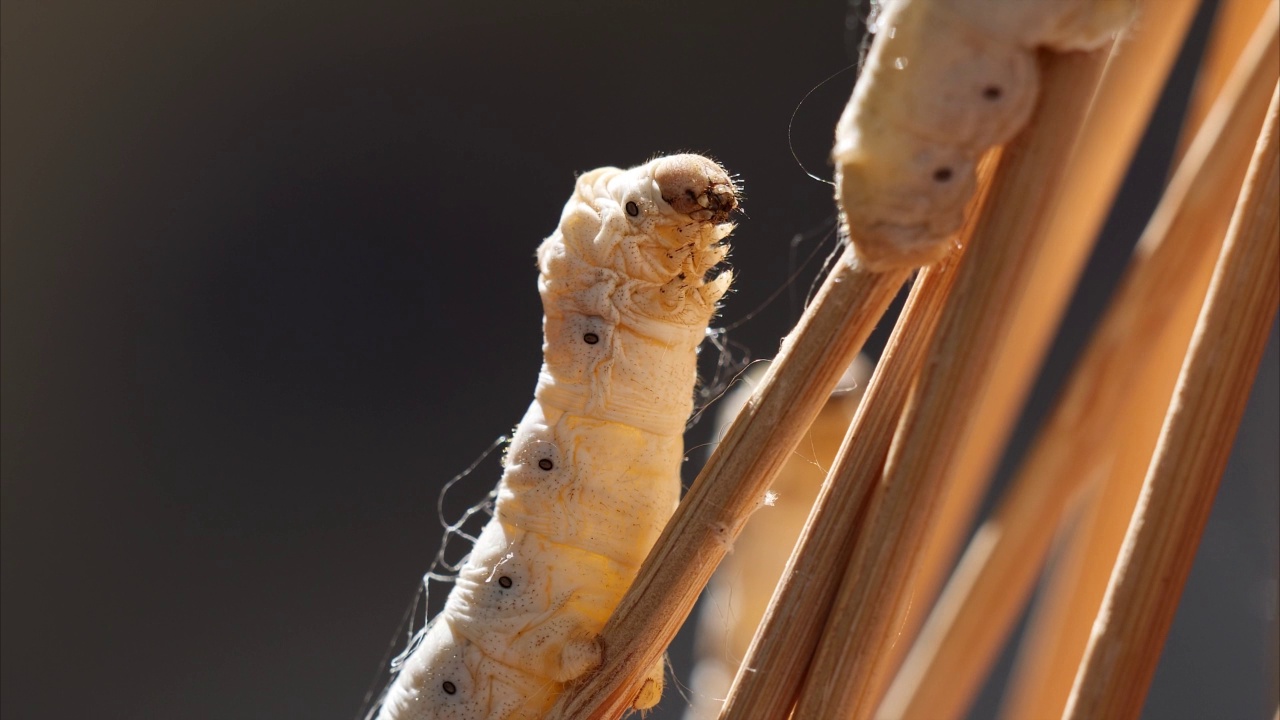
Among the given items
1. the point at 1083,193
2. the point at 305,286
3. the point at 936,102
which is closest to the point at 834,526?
the point at 936,102

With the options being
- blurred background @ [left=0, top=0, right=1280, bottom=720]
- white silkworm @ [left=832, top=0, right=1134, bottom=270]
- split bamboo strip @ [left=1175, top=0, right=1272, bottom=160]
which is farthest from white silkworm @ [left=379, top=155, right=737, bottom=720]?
blurred background @ [left=0, top=0, right=1280, bottom=720]

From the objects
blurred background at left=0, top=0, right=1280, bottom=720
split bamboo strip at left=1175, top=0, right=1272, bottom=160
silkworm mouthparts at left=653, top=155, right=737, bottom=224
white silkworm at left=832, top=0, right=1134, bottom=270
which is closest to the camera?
white silkworm at left=832, top=0, right=1134, bottom=270

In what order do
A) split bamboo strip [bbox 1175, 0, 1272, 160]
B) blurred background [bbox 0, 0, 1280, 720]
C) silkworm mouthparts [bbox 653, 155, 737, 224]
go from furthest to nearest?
blurred background [bbox 0, 0, 1280, 720], split bamboo strip [bbox 1175, 0, 1272, 160], silkworm mouthparts [bbox 653, 155, 737, 224]

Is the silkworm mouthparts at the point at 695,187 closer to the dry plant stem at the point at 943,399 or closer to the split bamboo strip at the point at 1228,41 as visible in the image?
the dry plant stem at the point at 943,399

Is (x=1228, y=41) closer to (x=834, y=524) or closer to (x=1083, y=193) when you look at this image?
(x=1083, y=193)

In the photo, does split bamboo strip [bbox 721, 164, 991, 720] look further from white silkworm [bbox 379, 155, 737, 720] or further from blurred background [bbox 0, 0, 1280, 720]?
blurred background [bbox 0, 0, 1280, 720]

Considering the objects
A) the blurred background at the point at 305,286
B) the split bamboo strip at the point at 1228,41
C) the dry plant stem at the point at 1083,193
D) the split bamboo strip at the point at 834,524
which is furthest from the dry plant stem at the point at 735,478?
the blurred background at the point at 305,286

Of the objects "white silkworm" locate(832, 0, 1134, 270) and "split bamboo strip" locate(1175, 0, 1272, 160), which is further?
"split bamboo strip" locate(1175, 0, 1272, 160)
